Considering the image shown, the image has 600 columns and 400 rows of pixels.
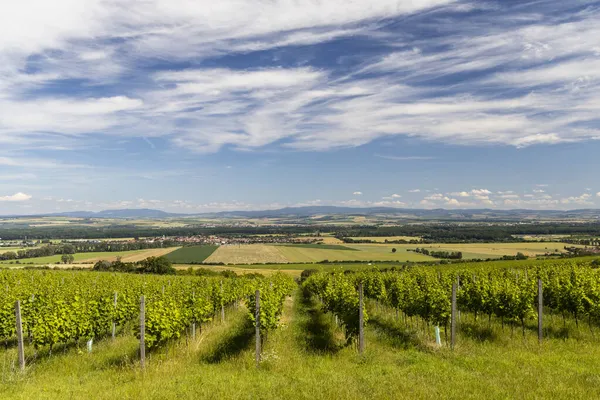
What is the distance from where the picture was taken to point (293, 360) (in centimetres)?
1205

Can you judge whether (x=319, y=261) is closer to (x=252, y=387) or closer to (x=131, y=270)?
(x=131, y=270)

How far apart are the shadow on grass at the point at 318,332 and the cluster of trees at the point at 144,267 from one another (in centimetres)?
4812

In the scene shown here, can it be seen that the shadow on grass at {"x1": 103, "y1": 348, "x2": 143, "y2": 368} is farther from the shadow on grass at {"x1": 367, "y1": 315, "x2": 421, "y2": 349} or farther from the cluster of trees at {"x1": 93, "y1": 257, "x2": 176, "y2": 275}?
the cluster of trees at {"x1": 93, "y1": 257, "x2": 176, "y2": 275}

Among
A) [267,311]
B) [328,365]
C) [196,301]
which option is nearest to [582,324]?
[328,365]

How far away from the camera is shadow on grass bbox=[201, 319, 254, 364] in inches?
502

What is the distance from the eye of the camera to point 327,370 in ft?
35.7

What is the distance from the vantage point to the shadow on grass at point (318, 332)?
552 inches

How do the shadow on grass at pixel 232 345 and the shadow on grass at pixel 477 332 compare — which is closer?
the shadow on grass at pixel 232 345

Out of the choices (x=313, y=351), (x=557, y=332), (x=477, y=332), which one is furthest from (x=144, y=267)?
(x=557, y=332)

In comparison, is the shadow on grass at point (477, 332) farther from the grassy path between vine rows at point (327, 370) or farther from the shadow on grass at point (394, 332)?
the shadow on grass at point (394, 332)

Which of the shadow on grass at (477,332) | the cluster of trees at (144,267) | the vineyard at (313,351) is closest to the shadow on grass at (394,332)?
the vineyard at (313,351)

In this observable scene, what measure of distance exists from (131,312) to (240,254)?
89.4m

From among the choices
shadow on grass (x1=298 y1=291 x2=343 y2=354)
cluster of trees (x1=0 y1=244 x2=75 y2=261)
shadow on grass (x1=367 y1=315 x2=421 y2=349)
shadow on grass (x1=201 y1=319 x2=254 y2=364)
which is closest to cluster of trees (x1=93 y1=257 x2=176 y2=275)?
cluster of trees (x1=0 y1=244 x2=75 y2=261)

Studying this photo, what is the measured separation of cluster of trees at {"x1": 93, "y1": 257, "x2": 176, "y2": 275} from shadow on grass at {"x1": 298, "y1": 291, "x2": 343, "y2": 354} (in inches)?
1895
